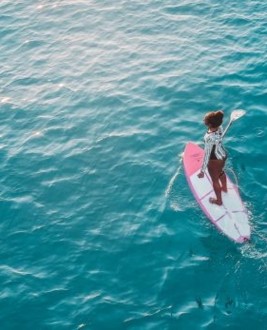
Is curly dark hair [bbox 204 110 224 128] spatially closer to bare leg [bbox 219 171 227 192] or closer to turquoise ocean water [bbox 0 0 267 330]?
bare leg [bbox 219 171 227 192]

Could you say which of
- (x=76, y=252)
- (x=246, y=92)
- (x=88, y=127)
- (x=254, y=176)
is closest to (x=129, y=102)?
(x=88, y=127)

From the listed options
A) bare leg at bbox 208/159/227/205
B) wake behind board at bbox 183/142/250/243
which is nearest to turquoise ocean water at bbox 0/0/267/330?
wake behind board at bbox 183/142/250/243

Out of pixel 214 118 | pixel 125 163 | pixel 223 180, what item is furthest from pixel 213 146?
pixel 125 163

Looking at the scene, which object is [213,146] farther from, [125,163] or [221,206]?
[125,163]

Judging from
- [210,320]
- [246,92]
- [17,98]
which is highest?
[17,98]

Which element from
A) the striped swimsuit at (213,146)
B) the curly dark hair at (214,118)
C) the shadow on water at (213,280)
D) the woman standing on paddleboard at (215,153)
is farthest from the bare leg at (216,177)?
the curly dark hair at (214,118)

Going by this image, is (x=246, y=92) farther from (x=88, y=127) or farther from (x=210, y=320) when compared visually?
(x=210, y=320)
